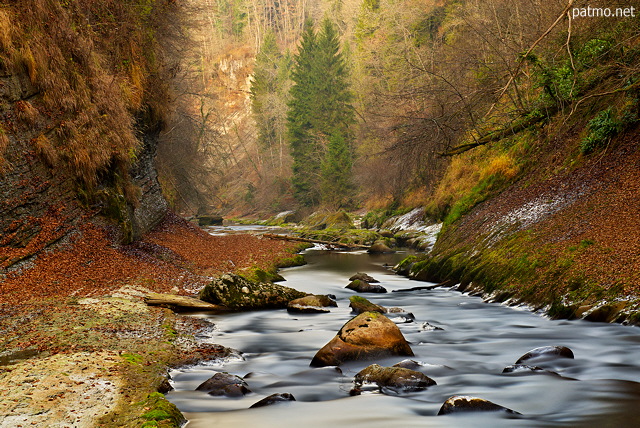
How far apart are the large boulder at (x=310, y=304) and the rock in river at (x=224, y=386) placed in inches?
221

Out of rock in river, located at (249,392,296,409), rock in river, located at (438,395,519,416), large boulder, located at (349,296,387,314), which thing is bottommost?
rock in river, located at (249,392,296,409)

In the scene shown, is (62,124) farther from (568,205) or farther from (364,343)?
(568,205)

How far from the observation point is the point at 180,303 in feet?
38.2

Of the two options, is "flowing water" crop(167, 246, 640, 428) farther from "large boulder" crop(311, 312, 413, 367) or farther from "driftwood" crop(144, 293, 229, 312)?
"driftwood" crop(144, 293, 229, 312)

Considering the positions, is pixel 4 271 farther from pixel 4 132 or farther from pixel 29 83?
pixel 29 83

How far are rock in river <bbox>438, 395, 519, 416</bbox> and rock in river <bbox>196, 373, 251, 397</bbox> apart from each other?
2446mm

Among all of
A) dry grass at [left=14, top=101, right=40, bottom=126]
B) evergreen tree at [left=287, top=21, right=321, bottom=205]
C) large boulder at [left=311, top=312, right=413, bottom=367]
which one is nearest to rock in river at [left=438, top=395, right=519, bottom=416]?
large boulder at [left=311, top=312, right=413, bottom=367]

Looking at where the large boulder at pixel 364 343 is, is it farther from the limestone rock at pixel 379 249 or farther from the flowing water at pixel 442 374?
the limestone rock at pixel 379 249

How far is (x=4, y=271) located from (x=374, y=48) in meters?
41.1

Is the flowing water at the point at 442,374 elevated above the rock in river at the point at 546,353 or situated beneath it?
situated beneath

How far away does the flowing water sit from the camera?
18.7 ft

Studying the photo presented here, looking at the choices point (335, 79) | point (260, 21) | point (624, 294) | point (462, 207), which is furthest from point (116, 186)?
point (260, 21)

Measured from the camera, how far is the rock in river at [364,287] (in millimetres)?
15500

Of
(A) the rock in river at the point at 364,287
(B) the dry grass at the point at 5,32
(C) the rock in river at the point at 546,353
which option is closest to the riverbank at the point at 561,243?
(C) the rock in river at the point at 546,353
